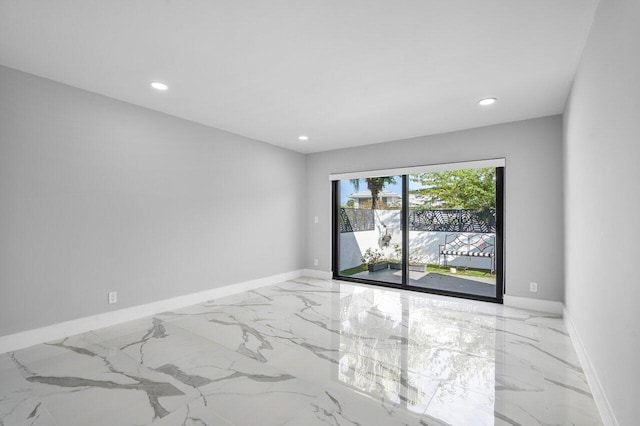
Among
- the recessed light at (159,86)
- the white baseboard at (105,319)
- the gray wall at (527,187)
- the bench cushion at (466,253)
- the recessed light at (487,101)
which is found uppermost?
the recessed light at (487,101)

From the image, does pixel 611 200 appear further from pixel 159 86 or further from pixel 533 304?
pixel 159 86

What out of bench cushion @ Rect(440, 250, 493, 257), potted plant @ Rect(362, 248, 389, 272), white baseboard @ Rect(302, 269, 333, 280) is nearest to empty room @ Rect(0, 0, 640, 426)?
bench cushion @ Rect(440, 250, 493, 257)

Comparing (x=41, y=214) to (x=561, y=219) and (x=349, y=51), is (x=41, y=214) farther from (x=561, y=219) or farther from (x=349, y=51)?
(x=561, y=219)

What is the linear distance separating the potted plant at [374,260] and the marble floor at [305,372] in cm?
175

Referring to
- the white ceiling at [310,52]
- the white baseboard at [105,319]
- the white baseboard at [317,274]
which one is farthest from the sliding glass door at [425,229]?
the white baseboard at [105,319]

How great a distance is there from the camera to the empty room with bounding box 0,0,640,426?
6.22ft

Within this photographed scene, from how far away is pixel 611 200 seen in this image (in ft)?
5.50

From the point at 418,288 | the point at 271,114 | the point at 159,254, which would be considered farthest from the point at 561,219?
the point at 159,254

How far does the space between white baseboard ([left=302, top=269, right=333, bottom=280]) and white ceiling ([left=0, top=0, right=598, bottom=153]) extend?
3.10m

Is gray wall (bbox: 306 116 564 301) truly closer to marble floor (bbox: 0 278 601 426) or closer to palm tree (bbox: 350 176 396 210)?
marble floor (bbox: 0 278 601 426)

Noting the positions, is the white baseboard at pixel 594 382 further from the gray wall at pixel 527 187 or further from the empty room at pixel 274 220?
the gray wall at pixel 527 187

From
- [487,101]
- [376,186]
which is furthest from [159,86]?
[376,186]

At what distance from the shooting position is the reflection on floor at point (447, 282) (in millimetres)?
4676

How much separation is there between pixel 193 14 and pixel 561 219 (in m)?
4.39
